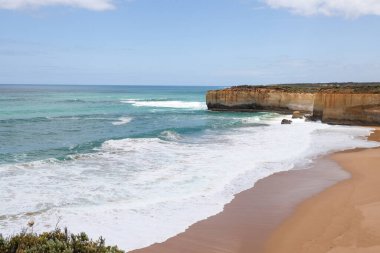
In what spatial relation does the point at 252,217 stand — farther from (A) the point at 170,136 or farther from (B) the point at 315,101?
(B) the point at 315,101

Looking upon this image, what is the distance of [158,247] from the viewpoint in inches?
366

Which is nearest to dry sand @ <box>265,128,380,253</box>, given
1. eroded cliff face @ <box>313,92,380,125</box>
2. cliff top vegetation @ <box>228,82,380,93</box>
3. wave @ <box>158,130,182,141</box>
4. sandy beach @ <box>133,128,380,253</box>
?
sandy beach @ <box>133,128,380,253</box>

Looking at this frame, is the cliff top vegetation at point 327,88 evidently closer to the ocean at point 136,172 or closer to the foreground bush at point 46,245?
the ocean at point 136,172

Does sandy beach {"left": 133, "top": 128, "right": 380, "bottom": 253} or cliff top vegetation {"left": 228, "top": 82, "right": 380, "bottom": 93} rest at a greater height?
cliff top vegetation {"left": 228, "top": 82, "right": 380, "bottom": 93}

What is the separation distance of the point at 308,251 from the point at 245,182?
20.9ft

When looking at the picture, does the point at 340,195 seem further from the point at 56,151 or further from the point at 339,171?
the point at 56,151

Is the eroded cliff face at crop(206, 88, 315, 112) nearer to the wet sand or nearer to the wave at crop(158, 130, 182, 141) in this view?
the wave at crop(158, 130, 182, 141)

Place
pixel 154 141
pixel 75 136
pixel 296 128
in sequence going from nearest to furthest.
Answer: pixel 154 141
pixel 75 136
pixel 296 128

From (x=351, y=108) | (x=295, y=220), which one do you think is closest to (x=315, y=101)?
(x=351, y=108)

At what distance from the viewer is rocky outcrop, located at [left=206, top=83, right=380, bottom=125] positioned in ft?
115

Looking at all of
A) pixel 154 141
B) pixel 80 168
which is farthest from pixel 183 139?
pixel 80 168

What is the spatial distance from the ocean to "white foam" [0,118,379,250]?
3cm

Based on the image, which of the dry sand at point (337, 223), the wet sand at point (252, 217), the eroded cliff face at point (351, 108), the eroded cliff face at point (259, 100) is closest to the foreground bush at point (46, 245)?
the wet sand at point (252, 217)

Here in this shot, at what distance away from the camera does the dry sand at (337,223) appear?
30.7ft
